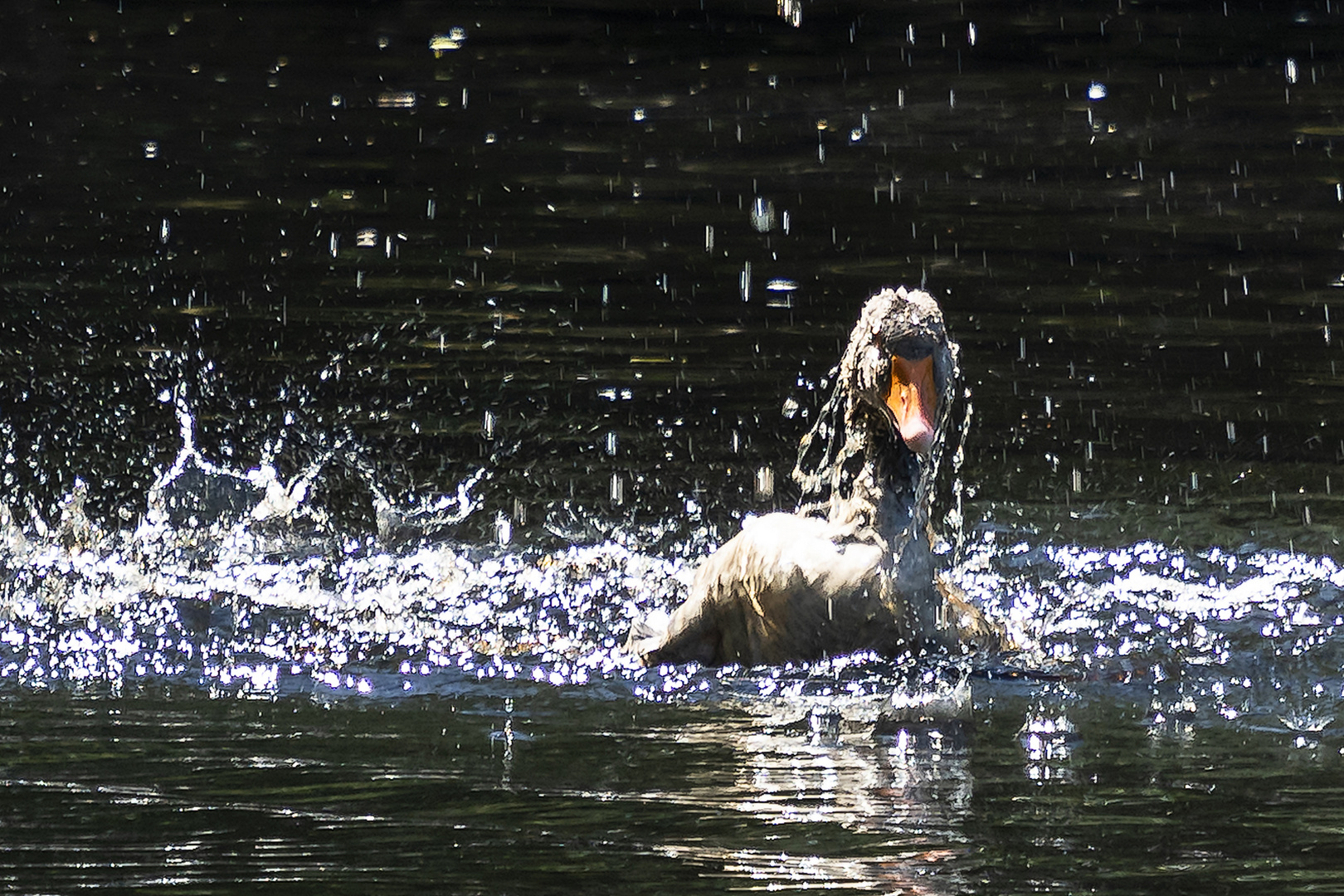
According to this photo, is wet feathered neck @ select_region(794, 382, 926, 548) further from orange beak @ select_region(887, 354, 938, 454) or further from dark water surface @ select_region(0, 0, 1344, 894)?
dark water surface @ select_region(0, 0, 1344, 894)

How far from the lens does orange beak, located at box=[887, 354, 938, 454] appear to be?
22.0ft

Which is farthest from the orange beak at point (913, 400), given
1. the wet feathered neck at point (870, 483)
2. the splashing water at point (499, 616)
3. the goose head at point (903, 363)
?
the splashing water at point (499, 616)

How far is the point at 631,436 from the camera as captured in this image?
995 cm

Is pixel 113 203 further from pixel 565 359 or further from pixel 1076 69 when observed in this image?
pixel 1076 69

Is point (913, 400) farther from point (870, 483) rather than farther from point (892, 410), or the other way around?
point (870, 483)

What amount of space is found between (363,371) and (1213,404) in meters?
4.02

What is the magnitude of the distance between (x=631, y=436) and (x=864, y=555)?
10.7 ft

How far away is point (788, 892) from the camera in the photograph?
15.3ft

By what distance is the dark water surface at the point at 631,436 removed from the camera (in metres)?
5.32

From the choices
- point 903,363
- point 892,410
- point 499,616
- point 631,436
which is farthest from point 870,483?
point 631,436

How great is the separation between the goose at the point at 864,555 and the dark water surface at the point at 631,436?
0.38ft

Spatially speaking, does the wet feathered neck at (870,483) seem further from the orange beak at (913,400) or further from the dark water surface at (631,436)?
the dark water surface at (631,436)

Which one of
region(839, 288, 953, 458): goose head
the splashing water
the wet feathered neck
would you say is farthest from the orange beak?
the splashing water

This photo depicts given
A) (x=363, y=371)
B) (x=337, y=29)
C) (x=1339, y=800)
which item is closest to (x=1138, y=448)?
(x=363, y=371)
